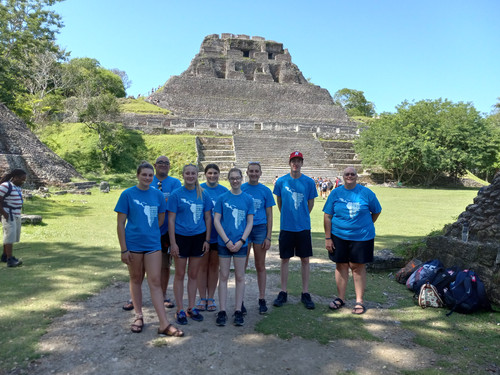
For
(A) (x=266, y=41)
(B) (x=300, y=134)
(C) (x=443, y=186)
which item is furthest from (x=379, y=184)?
(A) (x=266, y=41)

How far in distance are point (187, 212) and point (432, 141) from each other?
2580 centimetres

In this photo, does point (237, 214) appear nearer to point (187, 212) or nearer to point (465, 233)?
point (187, 212)

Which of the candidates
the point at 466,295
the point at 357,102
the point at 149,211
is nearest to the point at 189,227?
the point at 149,211

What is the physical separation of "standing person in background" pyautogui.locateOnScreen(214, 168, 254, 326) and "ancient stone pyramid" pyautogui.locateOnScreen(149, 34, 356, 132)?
97.5ft

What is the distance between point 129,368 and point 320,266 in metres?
3.87

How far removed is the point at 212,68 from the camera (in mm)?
48969

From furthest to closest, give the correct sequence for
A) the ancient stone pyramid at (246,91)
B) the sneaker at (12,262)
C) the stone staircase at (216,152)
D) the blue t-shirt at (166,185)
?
the ancient stone pyramid at (246,91) → the stone staircase at (216,152) → the sneaker at (12,262) → the blue t-shirt at (166,185)

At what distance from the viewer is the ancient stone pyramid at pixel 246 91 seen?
39997 millimetres

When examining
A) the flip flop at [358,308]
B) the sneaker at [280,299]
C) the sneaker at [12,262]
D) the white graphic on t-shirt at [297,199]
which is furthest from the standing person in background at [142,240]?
the sneaker at [12,262]

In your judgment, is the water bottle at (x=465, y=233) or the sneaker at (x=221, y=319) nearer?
the sneaker at (x=221, y=319)

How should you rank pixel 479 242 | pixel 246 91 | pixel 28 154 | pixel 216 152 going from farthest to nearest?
pixel 246 91 < pixel 216 152 < pixel 28 154 < pixel 479 242

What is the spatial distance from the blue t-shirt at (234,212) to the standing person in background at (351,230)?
1085mm

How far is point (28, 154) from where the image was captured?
1717cm

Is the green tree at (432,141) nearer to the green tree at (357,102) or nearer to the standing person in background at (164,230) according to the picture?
the standing person in background at (164,230)
